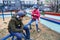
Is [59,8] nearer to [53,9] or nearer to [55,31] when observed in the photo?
[53,9]

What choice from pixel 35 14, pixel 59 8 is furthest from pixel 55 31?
pixel 59 8

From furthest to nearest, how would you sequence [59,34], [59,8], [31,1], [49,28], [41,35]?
[31,1], [59,8], [49,28], [41,35], [59,34]

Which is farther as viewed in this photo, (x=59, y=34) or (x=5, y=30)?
(x=5, y=30)

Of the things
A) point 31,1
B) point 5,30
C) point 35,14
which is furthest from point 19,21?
point 31,1

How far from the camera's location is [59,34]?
994cm

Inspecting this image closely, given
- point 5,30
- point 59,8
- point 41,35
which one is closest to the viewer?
point 41,35

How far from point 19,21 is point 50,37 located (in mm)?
3809

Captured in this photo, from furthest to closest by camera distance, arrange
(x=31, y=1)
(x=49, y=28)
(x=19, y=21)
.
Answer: (x=31, y=1)
(x=49, y=28)
(x=19, y=21)

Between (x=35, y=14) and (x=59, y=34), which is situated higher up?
(x=35, y=14)

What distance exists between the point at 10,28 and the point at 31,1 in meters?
37.5

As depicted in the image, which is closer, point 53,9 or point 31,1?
point 53,9

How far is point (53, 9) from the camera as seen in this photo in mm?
31859

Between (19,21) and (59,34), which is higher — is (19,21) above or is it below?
above

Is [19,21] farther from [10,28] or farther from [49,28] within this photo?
[49,28]
